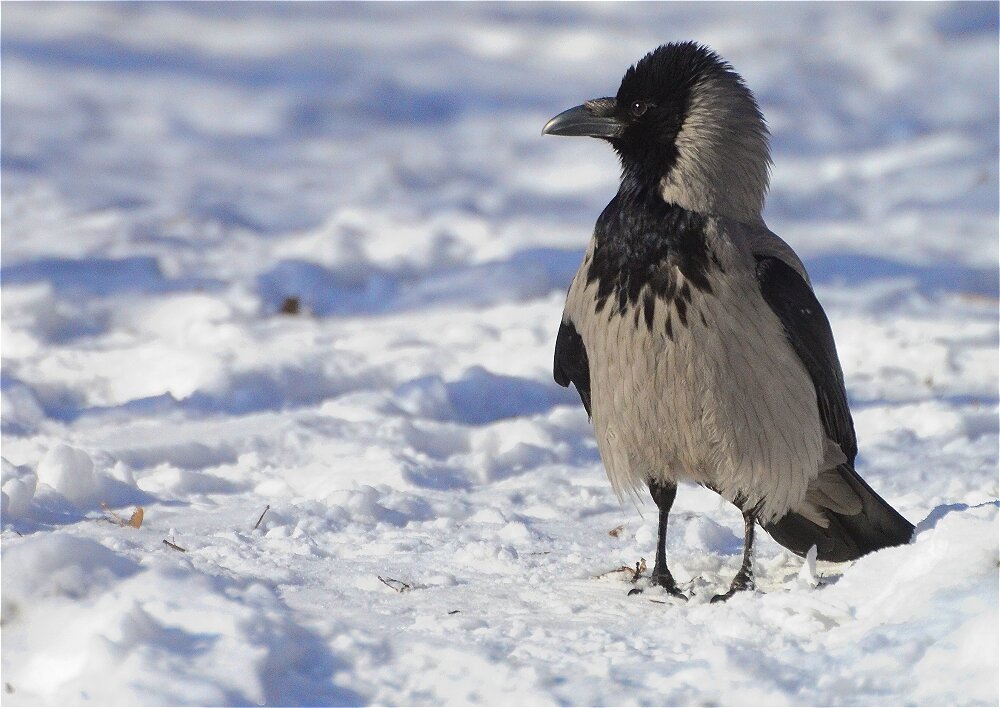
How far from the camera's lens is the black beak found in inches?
154

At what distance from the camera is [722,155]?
12.1ft

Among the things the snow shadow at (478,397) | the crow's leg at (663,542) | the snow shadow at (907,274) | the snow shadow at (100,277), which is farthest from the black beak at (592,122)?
the snow shadow at (907,274)

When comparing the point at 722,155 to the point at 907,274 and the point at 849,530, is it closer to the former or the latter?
the point at 849,530

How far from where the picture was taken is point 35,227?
8.45 meters

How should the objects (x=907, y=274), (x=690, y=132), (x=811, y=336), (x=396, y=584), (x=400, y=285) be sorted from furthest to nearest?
(x=907, y=274)
(x=400, y=285)
(x=690, y=132)
(x=811, y=336)
(x=396, y=584)

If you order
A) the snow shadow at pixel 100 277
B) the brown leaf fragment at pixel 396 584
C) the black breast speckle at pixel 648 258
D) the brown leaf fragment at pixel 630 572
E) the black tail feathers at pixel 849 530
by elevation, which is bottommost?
the brown leaf fragment at pixel 396 584

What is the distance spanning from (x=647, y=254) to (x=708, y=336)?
12.3 inches

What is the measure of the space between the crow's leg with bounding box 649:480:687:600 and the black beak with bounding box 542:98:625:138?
1.15 metres

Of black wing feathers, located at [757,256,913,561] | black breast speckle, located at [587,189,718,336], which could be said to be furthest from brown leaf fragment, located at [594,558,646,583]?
black breast speckle, located at [587,189,718,336]

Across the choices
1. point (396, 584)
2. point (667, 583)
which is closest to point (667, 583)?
point (667, 583)

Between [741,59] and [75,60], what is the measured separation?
26.2 ft

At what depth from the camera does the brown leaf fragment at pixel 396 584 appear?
3293mm

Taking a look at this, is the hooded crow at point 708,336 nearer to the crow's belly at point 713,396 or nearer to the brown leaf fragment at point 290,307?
the crow's belly at point 713,396

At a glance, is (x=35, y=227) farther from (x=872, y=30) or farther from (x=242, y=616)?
(x=872, y=30)
